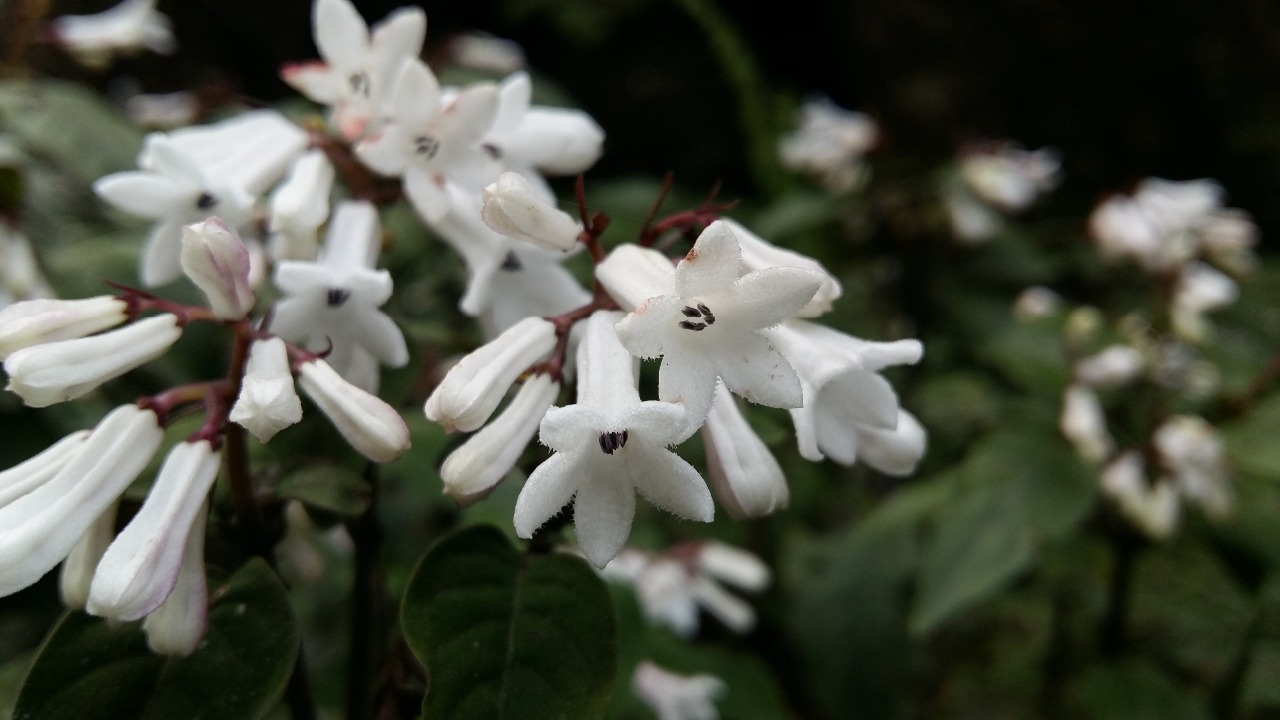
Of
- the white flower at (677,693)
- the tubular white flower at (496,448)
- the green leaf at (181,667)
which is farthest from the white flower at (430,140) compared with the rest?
the white flower at (677,693)

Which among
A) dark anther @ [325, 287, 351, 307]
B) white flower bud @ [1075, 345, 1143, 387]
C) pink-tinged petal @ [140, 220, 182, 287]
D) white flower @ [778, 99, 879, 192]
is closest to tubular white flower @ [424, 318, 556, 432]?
dark anther @ [325, 287, 351, 307]

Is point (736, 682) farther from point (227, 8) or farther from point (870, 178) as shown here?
point (227, 8)

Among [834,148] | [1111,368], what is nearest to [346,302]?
[1111,368]

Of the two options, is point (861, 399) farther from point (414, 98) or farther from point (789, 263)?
point (414, 98)

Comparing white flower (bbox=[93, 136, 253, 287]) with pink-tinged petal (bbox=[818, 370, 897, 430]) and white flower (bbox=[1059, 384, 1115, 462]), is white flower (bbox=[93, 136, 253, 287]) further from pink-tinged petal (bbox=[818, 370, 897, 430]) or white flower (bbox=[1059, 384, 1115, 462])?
white flower (bbox=[1059, 384, 1115, 462])

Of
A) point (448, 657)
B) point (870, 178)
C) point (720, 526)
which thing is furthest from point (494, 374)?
point (870, 178)

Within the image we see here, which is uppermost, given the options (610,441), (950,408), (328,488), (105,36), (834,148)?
(610,441)

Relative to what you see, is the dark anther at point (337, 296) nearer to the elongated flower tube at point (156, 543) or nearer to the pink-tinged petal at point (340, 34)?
the elongated flower tube at point (156, 543)
